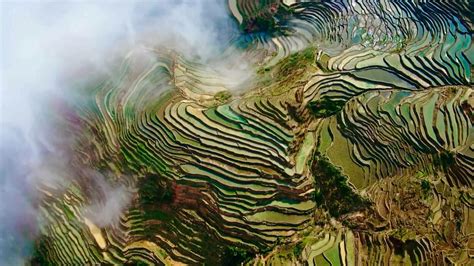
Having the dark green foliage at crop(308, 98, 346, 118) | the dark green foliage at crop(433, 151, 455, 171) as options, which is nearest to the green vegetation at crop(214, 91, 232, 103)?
the dark green foliage at crop(308, 98, 346, 118)

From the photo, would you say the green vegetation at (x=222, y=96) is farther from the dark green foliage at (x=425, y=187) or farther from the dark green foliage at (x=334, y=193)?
the dark green foliage at (x=425, y=187)

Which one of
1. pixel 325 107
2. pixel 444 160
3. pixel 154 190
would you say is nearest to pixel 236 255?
pixel 154 190

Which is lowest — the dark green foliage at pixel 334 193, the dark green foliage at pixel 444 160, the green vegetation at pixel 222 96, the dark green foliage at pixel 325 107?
the dark green foliage at pixel 334 193

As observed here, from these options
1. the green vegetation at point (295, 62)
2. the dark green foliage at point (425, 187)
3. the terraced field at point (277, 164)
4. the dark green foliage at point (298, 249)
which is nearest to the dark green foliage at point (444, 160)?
the terraced field at point (277, 164)

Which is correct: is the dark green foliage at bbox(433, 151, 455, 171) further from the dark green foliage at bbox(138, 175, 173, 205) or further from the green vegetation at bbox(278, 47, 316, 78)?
the dark green foliage at bbox(138, 175, 173, 205)

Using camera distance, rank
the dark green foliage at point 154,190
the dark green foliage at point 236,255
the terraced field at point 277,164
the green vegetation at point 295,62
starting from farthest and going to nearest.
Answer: the green vegetation at point 295,62, the dark green foliage at point 154,190, the terraced field at point 277,164, the dark green foliage at point 236,255
